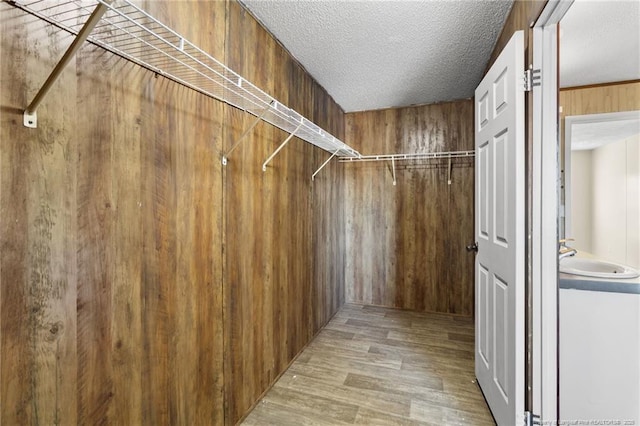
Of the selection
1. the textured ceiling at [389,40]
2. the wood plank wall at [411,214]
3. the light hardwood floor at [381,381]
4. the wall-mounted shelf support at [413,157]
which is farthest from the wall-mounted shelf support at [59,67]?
the wood plank wall at [411,214]

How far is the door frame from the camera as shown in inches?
53.6

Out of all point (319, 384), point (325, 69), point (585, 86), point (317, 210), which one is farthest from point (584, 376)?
point (325, 69)

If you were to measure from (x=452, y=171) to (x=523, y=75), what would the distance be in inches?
75.2

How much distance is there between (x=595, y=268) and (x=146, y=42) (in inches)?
105

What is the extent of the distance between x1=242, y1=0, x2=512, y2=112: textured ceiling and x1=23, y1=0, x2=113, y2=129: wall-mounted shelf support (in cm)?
121

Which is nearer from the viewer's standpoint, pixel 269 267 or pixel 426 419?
pixel 426 419

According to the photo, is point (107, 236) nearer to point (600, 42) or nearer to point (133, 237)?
point (133, 237)

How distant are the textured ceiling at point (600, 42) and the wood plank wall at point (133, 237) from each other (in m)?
1.87

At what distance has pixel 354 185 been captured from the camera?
11.9 ft

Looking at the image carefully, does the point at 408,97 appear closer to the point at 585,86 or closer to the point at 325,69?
the point at 325,69

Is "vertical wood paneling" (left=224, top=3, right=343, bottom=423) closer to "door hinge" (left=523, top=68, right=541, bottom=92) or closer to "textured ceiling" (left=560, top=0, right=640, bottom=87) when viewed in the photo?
"door hinge" (left=523, top=68, right=541, bottom=92)

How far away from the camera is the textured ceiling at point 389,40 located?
1.71 m

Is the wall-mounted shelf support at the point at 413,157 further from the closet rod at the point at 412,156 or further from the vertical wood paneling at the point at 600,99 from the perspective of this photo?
the vertical wood paneling at the point at 600,99

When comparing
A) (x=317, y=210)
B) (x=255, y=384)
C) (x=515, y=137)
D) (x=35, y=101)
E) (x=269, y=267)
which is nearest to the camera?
(x=35, y=101)
